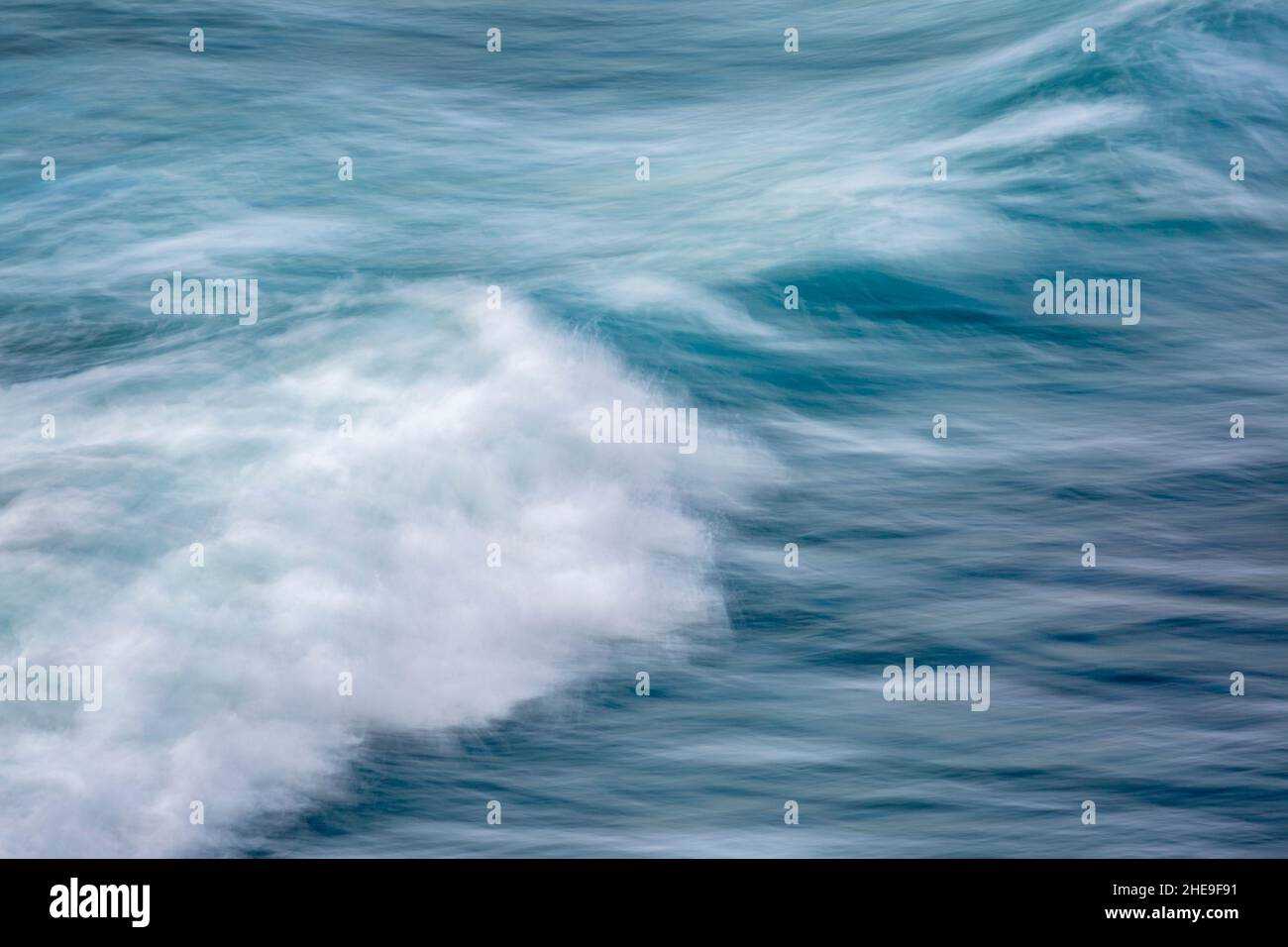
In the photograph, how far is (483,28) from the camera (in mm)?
14742

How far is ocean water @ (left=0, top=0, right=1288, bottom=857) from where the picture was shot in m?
7.89

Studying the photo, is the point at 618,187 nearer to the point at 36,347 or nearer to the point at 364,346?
the point at 364,346

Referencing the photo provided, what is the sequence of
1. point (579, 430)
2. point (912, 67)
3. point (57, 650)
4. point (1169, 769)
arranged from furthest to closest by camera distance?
point (912, 67) → point (579, 430) → point (57, 650) → point (1169, 769)

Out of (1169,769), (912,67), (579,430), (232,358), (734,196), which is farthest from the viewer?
(912,67)

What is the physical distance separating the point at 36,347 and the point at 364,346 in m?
2.64

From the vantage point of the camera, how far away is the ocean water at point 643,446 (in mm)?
7891

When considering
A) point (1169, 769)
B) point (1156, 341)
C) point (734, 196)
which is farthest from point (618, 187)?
point (1169, 769)

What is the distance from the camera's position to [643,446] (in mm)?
9836

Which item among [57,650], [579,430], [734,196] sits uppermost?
[734,196]

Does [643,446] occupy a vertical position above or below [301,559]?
above

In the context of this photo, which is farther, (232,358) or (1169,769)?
(232,358)

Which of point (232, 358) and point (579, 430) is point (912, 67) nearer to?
point (579, 430)

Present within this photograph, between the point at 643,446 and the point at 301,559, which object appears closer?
the point at 301,559

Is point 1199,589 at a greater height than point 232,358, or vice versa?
point 232,358
